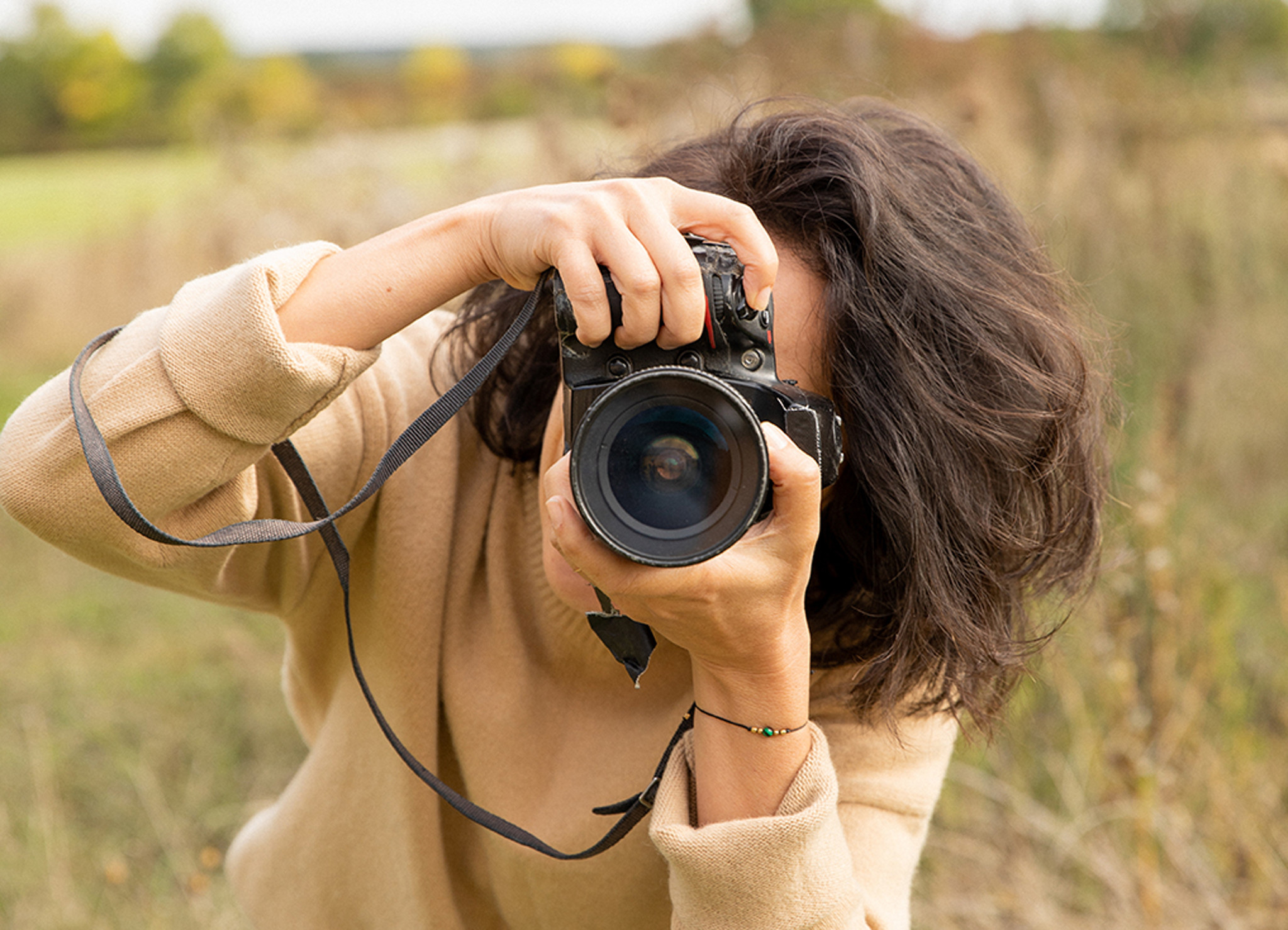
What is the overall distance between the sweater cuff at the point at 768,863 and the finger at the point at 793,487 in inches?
10.0

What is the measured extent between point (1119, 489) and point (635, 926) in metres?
1.20

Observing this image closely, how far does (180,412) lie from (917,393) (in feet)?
2.19

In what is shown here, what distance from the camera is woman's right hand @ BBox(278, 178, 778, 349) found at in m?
0.88

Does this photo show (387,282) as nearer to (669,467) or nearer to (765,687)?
(669,467)

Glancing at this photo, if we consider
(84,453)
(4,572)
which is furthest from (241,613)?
(84,453)

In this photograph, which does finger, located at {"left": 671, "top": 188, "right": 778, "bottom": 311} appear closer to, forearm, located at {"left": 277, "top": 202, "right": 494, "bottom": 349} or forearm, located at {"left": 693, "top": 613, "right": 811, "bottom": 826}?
forearm, located at {"left": 277, "top": 202, "right": 494, "bottom": 349}

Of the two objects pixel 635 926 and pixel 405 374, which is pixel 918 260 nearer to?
pixel 405 374

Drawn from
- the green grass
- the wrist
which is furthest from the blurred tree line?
the wrist

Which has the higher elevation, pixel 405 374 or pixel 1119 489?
pixel 405 374

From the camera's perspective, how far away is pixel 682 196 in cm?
93

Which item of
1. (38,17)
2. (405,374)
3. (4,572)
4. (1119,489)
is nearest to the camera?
(405,374)

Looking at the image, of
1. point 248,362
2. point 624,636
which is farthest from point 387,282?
point 624,636

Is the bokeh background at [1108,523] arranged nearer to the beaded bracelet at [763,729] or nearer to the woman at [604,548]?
the woman at [604,548]

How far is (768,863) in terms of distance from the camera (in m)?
0.94
